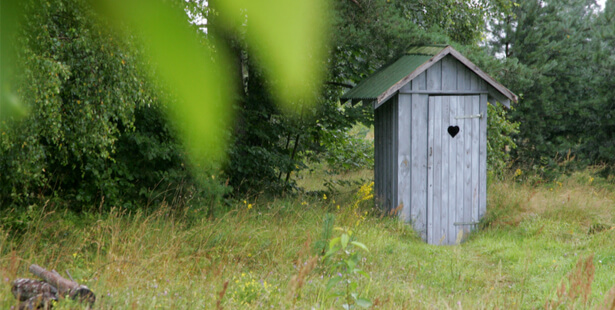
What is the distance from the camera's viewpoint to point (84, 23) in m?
4.25

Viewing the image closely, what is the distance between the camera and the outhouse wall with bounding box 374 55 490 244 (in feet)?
24.7

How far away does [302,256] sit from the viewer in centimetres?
477

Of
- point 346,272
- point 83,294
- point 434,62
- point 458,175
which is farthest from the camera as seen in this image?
point 458,175

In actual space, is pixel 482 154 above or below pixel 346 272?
above

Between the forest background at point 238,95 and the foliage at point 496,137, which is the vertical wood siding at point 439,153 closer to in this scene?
the forest background at point 238,95

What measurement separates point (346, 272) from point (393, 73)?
374cm

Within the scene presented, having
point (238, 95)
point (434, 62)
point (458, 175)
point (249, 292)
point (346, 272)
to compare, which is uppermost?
point (434, 62)

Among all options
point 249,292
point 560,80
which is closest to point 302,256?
point 249,292

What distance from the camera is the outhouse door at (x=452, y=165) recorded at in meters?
7.62

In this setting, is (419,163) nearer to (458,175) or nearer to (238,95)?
(458,175)

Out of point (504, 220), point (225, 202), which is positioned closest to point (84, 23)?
point (225, 202)

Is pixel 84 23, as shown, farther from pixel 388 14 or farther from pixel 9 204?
pixel 388 14

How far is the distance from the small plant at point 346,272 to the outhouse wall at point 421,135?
7.61ft

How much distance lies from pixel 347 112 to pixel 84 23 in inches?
215
